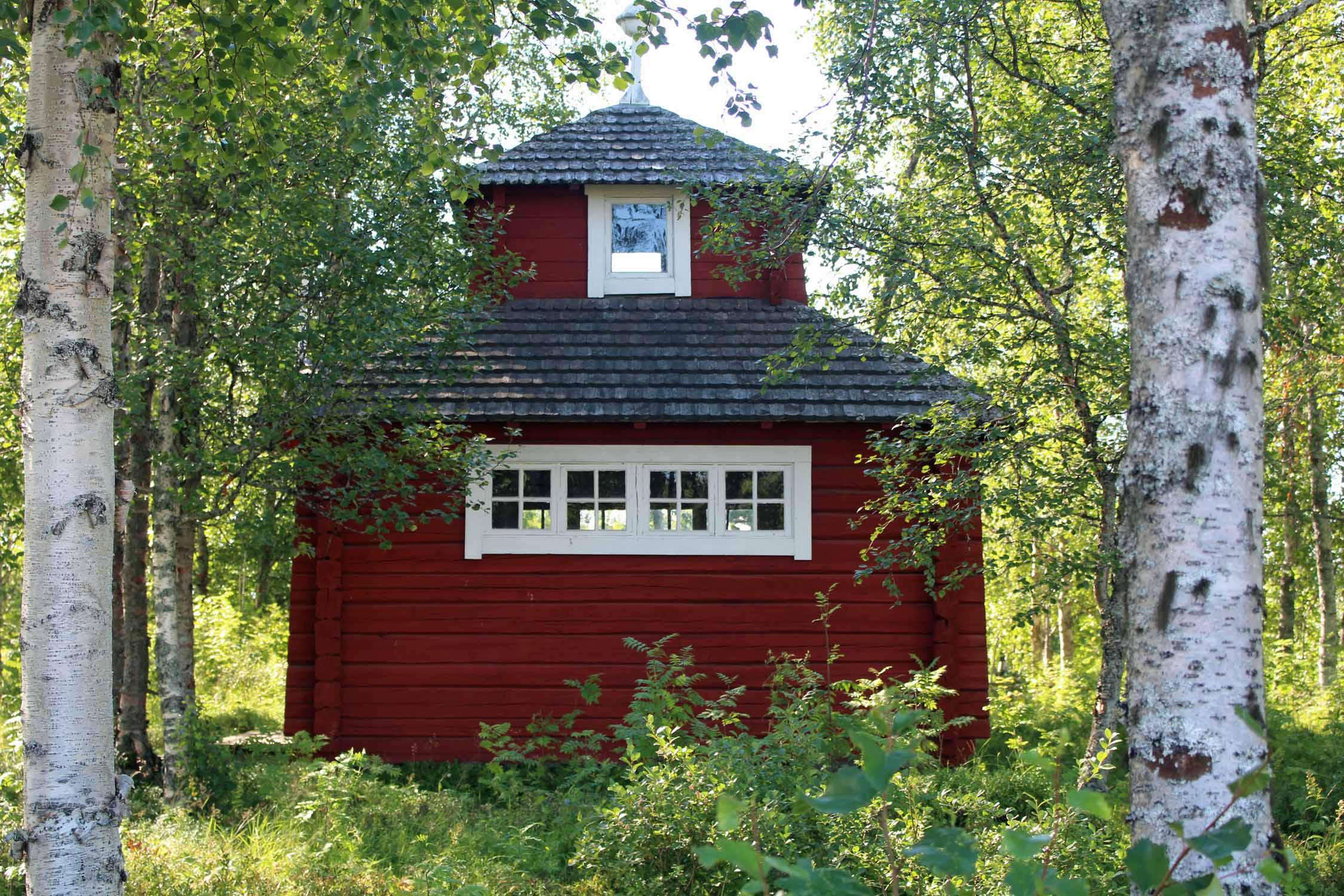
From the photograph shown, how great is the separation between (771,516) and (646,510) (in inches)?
41.0

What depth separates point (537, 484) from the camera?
8.71 m

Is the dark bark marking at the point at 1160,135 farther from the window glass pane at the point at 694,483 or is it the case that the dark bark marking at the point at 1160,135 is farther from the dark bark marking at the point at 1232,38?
the window glass pane at the point at 694,483

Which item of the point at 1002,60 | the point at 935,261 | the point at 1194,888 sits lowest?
the point at 1194,888

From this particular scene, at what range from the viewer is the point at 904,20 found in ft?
25.0

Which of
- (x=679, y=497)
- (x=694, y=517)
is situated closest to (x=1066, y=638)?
(x=694, y=517)

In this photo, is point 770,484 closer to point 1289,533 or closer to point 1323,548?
point 1323,548

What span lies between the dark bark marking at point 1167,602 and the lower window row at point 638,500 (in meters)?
5.94

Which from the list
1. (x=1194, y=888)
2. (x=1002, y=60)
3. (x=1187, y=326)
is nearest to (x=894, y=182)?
(x=1002, y=60)

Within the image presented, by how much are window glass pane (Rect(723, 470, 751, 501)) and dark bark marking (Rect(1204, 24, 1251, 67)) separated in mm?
5998

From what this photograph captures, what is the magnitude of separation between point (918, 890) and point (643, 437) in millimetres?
5215

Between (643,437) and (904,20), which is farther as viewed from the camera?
(643,437)

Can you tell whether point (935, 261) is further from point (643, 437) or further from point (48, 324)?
point (48, 324)

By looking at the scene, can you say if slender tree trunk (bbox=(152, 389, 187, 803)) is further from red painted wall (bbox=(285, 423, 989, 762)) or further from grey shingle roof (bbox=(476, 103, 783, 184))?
grey shingle roof (bbox=(476, 103, 783, 184))

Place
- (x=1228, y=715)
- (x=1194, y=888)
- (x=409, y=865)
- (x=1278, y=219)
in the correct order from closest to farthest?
(x=1194, y=888), (x=1228, y=715), (x=409, y=865), (x=1278, y=219)
